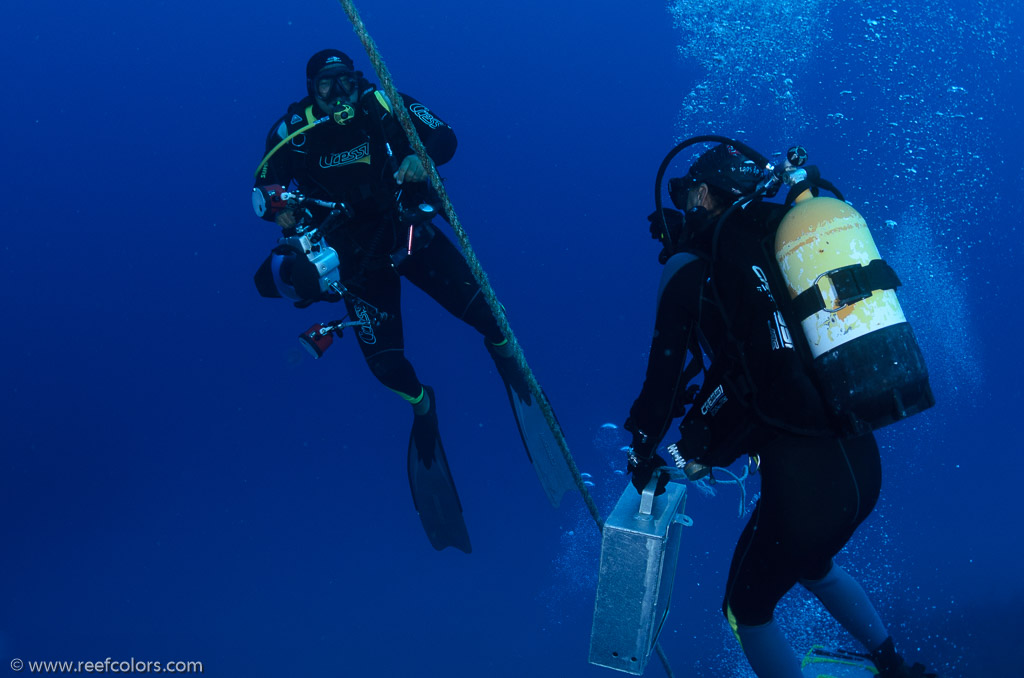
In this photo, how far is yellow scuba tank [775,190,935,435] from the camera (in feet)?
5.43

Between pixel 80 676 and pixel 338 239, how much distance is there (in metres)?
10.7

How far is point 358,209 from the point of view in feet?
11.1

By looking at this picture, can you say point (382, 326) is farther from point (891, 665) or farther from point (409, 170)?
point (891, 665)

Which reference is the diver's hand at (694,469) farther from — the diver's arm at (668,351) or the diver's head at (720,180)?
the diver's head at (720,180)

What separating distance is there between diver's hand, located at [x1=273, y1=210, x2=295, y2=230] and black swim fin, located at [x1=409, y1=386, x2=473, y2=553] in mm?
1637

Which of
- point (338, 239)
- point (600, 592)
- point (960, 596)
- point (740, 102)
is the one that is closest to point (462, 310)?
point (338, 239)

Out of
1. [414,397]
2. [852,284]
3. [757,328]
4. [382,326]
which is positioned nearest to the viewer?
[852,284]

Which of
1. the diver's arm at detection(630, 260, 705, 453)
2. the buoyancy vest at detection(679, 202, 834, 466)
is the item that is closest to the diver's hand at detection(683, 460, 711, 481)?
the diver's arm at detection(630, 260, 705, 453)

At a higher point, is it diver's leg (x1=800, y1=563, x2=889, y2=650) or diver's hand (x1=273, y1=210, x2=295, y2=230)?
diver's hand (x1=273, y1=210, x2=295, y2=230)

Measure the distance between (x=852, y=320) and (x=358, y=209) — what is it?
8.40ft

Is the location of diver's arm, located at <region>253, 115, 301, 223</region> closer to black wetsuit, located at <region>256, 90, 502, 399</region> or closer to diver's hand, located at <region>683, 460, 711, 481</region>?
black wetsuit, located at <region>256, 90, 502, 399</region>

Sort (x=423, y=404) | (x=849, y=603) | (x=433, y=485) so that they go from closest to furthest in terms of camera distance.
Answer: (x=849, y=603) < (x=423, y=404) < (x=433, y=485)

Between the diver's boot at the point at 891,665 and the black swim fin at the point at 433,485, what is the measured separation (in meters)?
2.67

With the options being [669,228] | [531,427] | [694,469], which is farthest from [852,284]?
[531,427]
